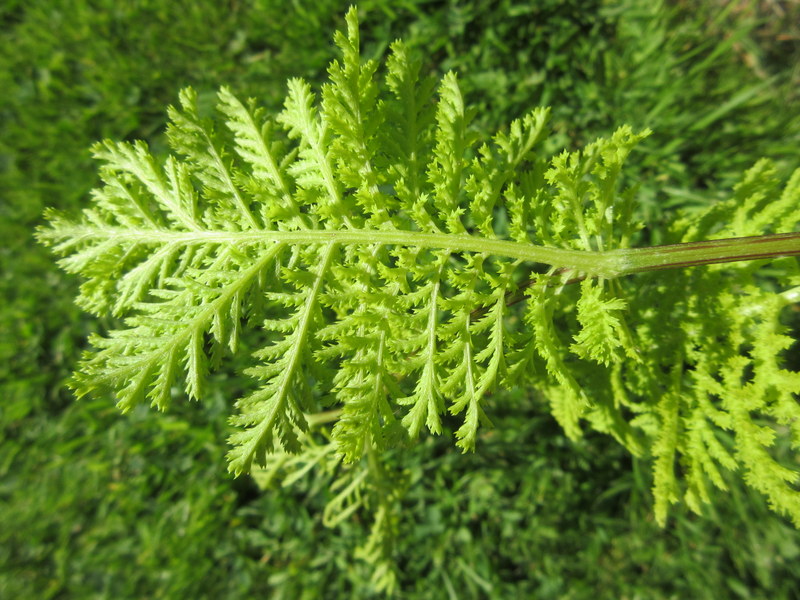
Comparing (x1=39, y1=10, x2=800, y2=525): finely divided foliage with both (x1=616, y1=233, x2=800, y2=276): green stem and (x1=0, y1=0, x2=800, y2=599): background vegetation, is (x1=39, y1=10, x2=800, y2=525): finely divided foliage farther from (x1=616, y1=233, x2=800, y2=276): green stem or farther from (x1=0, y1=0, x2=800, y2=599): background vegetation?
(x1=0, y1=0, x2=800, y2=599): background vegetation

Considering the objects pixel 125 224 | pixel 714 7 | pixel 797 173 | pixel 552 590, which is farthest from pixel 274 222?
pixel 714 7

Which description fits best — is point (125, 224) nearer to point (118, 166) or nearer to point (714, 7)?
point (118, 166)

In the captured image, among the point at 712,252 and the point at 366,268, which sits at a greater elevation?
the point at 712,252

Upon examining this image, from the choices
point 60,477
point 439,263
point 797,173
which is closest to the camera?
point 439,263

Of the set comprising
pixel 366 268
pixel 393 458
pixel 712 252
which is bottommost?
pixel 393 458

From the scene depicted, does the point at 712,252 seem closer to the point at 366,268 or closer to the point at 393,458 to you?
the point at 366,268

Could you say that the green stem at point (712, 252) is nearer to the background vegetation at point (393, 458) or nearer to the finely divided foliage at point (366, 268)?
the finely divided foliage at point (366, 268)

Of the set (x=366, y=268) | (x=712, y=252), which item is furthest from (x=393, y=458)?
(x=712, y=252)
